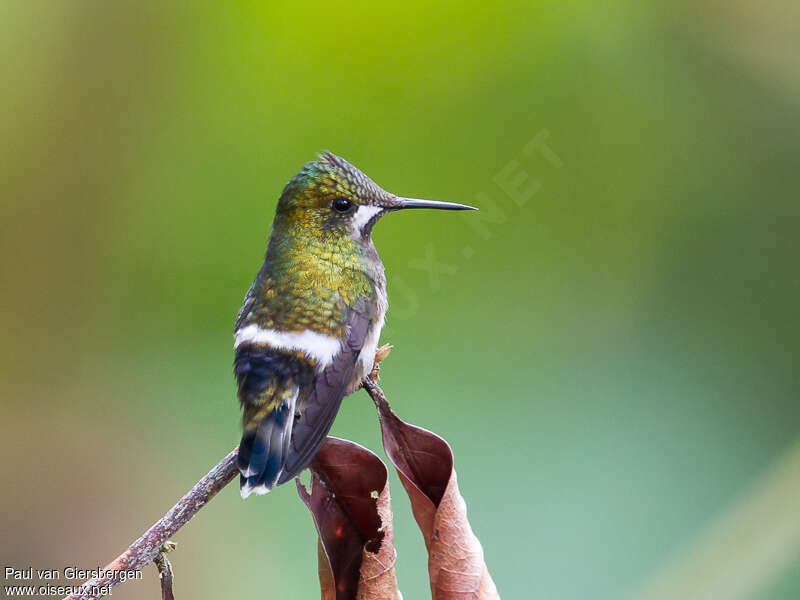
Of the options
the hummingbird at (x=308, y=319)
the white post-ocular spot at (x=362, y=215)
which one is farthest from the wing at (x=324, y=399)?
the white post-ocular spot at (x=362, y=215)

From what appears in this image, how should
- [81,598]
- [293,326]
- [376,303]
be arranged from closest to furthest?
1. [81,598]
2. [293,326]
3. [376,303]

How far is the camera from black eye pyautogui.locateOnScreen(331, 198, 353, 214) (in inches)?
42.0

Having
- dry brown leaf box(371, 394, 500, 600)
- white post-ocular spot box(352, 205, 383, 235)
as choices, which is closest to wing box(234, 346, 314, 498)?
dry brown leaf box(371, 394, 500, 600)

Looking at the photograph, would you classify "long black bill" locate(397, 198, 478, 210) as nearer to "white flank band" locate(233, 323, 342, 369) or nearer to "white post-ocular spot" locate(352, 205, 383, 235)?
"white post-ocular spot" locate(352, 205, 383, 235)

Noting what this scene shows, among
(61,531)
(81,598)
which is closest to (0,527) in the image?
(61,531)

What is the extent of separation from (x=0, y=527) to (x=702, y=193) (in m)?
1.99

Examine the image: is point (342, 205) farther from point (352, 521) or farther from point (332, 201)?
point (352, 521)

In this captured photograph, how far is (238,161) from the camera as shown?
1.82 m

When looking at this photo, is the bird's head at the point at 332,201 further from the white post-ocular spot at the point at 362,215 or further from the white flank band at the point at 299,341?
the white flank band at the point at 299,341

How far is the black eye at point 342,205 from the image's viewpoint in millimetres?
1066

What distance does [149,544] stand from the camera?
0.81m

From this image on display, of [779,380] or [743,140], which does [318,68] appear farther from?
[779,380]

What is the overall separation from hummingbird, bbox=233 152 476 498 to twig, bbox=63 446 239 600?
5 cm

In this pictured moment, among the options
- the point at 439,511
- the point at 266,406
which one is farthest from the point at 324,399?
the point at 439,511
